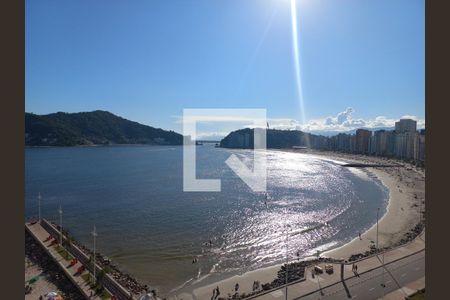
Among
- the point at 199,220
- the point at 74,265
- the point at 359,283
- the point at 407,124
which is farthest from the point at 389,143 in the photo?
the point at 74,265

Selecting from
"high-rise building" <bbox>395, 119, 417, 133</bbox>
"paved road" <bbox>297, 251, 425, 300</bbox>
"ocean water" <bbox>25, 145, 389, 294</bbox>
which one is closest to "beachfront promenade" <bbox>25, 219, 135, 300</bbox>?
"ocean water" <bbox>25, 145, 389, 294</bbox>

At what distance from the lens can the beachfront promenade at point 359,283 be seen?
18406mm

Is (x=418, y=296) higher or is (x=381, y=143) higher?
(x=381, y=143)

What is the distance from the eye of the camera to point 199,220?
1471 inches

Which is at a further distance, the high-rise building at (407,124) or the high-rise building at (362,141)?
the high-rise building at (407,124)

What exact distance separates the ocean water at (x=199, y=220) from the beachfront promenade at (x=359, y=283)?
2927mm

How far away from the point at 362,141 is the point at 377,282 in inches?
5925

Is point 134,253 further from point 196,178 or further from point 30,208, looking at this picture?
point 196,178

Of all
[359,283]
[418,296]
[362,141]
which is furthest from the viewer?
[362,141]

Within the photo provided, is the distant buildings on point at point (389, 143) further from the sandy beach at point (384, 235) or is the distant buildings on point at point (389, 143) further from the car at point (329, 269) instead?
the car at point (329, 269)

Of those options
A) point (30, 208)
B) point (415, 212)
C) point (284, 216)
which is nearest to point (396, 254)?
point (284, 216)

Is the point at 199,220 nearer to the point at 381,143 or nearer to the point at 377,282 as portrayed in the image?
the point at 377,282

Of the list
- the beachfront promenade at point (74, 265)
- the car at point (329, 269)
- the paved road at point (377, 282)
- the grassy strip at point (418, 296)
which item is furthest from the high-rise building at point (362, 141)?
the grassy strip at point (418, 296)

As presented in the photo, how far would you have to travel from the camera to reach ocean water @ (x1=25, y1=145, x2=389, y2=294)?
2619 cm
